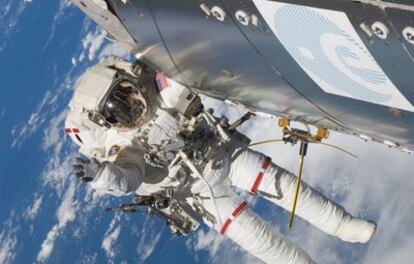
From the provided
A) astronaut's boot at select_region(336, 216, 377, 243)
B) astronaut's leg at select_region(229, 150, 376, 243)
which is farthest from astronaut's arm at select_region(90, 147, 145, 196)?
astronaut's boot at select_region(336, 216, 377, 243)

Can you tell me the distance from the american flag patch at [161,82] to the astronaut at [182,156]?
11 mm

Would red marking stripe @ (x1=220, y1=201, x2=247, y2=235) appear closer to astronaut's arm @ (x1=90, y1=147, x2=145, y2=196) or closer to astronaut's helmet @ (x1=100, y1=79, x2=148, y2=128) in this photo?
astronaut's arm @ (x1=90, y1=147, x2=145, y2=196)

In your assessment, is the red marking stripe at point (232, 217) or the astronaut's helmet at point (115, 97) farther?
the red marking stripe at point (232, 217)

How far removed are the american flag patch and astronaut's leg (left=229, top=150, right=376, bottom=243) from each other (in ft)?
3.59

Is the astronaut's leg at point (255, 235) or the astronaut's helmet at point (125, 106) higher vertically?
the astronaut's helmet at point (125, 106)

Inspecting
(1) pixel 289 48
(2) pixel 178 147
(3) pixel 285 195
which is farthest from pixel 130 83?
(1) pixel 289 48

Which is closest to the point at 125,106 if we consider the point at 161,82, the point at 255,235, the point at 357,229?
the point at 161,82

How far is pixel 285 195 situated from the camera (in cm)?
651

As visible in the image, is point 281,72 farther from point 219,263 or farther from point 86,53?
point 86,53

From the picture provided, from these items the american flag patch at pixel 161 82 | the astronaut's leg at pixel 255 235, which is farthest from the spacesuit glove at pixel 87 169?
the astronaut's leg at pixel 255 235

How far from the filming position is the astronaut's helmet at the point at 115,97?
227 inches

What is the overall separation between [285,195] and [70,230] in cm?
2593

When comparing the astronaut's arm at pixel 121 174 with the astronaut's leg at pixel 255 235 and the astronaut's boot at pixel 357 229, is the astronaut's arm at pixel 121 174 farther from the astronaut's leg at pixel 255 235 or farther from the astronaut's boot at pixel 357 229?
the astronaut's boot at pixel 357 229

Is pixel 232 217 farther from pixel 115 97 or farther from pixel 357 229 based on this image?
pixel 115 97
